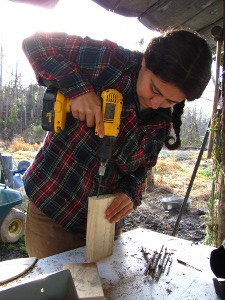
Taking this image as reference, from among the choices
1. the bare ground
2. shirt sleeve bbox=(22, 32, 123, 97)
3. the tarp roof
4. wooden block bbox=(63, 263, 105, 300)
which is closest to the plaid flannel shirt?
shirt sleeve bbox=(22, 32, 123, 97)

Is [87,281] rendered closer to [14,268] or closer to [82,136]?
[14,268]

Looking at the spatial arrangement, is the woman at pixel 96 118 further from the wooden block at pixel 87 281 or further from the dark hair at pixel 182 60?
the wooden block at pixel 87 281

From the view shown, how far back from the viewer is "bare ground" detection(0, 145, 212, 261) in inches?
165

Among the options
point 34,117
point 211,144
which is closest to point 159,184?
point 211,144

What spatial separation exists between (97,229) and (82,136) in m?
0.45

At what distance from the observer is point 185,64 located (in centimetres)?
126

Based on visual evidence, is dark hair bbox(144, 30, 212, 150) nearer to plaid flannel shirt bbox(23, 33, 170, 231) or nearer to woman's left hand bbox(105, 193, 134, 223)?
plaid flannel shirt bbox(23, 33, 170, 231)

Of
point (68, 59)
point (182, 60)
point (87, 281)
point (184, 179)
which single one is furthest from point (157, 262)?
point (184, 179)

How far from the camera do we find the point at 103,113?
1.27 meters

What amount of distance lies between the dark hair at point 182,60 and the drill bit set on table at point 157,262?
776 millimetres

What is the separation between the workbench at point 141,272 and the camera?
1122mm

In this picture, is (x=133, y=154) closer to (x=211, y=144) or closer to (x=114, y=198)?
(x=114, y=198)

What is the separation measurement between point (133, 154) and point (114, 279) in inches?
25.1

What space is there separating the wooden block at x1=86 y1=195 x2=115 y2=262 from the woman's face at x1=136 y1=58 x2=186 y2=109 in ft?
1.68
